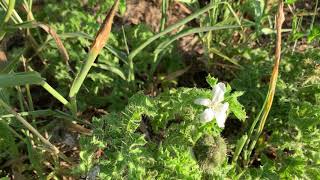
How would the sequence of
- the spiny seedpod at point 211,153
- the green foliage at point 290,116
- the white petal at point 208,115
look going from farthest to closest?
the green foliage at point 290,116 → the spiny seedpod at point 211,153 → the white petal at point 208,115

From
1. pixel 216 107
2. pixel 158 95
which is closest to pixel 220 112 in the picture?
pixel 216 107

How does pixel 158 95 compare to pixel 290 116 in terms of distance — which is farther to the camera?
pixel 158 95

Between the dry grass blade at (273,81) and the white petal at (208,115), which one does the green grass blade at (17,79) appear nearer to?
the white petal at (208,115)

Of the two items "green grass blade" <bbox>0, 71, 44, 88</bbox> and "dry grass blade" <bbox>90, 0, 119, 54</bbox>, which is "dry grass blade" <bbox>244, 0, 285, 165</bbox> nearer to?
"dry grass blade" <bbox>90, 0, 119, 54</bbox>

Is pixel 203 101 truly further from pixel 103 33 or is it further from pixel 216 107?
pixel 103 33

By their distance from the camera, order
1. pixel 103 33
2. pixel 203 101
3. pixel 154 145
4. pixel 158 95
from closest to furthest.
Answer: pixel 103 33 → pixel 203 101 → pixel 154 145 → pixel 158 95

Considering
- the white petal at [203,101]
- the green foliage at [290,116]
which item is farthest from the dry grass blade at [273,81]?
the white petal at [203,101]

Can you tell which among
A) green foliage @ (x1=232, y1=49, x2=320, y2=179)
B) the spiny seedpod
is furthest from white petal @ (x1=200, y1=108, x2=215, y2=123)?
green foliage @ (x1=232, y1=49, x2=320, y2=179)
